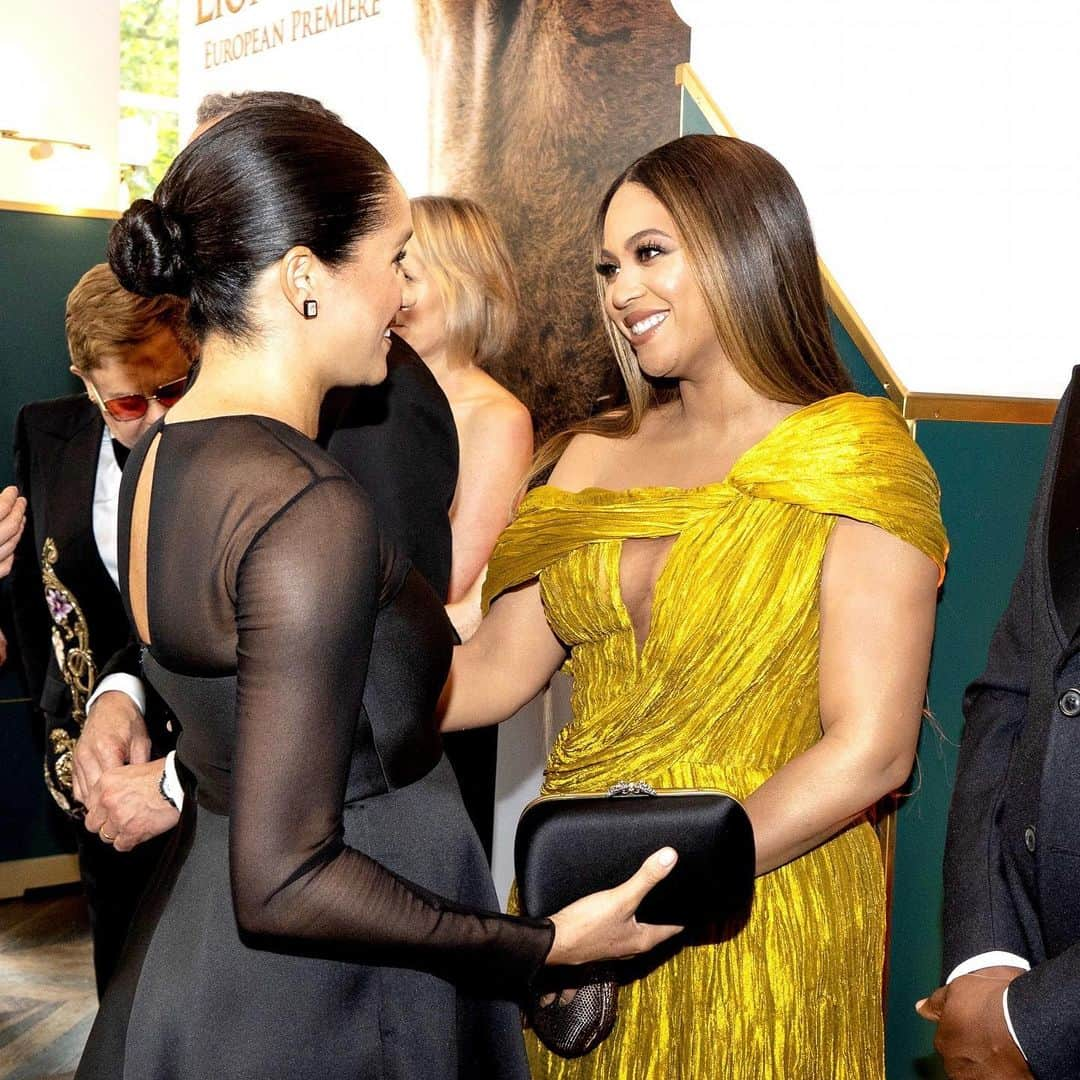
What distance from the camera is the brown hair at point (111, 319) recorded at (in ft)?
8.90

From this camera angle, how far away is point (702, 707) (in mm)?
2014

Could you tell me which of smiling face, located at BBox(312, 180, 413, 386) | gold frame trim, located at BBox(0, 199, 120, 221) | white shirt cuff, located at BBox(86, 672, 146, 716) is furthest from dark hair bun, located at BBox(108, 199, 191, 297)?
gold frame trim, located at BBox(0, 199, 120, 221)

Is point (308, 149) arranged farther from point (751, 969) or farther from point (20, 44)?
point (20, 44)

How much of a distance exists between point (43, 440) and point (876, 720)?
2.18 meters

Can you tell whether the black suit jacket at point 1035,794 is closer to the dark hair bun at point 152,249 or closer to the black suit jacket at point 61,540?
the dark hair bun at point 152,249

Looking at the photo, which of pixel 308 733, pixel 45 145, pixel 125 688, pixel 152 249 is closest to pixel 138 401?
pixel 125 688

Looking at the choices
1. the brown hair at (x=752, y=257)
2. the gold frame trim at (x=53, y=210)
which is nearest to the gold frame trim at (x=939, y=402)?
the brown hair at (x=752, y=257)

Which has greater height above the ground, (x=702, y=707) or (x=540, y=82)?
(x=540, y=82)

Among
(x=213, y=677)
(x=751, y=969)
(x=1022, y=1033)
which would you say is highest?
(x=213, y=677)

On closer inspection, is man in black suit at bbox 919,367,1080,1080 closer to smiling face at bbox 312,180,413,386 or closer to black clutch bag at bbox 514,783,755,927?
black clutch bag at bbox 514,783,755,927

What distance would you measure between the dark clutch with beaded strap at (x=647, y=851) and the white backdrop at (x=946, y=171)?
4.39ft

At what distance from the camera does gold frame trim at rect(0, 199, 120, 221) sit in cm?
521

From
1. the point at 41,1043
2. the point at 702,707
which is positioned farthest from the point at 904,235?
the point at 41,1043

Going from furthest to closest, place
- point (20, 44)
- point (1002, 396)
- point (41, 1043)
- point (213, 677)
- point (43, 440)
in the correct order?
point (20, 44), point (41, 1043), point (43, 440), point (1002, 396), point (213, 677)
